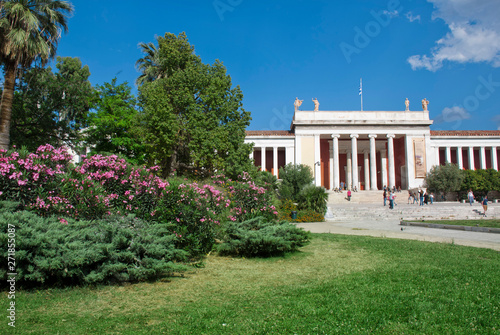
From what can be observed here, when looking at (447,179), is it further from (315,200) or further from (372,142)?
(315,200)

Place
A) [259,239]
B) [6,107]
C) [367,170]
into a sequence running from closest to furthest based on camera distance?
[259,239], [6,107], [367,170]

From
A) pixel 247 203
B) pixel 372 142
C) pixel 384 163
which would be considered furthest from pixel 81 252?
pixel 384 163

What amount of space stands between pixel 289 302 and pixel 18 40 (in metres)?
16.2

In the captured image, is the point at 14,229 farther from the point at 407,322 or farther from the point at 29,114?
the point at 29,114

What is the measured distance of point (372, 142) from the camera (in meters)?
47.4

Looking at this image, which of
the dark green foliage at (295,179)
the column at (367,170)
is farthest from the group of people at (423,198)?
the dark green foliage at (295,179)

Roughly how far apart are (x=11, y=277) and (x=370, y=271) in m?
5.95

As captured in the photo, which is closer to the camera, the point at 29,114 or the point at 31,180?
the point at 31,180

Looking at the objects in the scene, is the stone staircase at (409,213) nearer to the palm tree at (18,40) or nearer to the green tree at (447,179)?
the green tree at (447,179)

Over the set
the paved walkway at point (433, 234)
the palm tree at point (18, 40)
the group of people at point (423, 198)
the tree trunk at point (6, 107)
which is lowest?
the paved walkway at point (433, 234)

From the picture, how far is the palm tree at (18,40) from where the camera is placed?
14.4 metres

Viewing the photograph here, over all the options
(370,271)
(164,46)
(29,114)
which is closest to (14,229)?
(370,271)

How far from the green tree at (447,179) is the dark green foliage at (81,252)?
146 ft

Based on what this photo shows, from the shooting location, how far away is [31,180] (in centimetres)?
649
